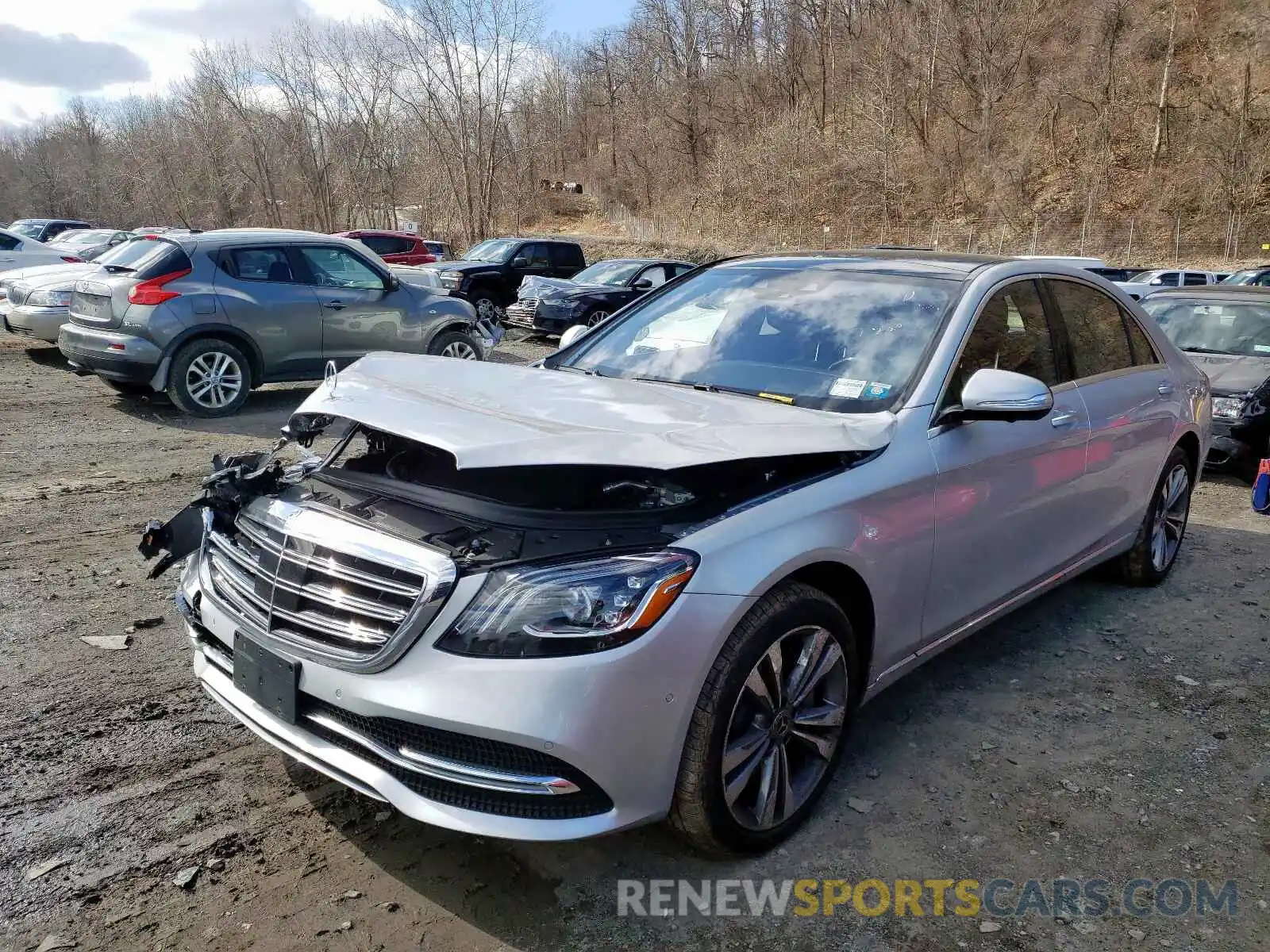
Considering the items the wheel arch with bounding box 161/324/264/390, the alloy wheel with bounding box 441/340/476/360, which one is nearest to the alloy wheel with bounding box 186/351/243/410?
the wheel arch with bounding box 161/324/264/390

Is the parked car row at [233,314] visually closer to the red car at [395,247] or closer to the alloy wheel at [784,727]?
the alloy wheel at [784,727]

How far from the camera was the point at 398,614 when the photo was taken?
2309 mm

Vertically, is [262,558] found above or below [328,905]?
above

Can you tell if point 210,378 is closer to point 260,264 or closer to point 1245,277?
point 260,264

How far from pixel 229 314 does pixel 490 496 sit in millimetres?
7113

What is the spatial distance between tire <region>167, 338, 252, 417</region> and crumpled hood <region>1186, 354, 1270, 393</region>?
8521 millimetres

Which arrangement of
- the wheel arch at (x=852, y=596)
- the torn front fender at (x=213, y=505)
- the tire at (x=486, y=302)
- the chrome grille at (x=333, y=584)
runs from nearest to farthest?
the chrome grille at (x=333, y=584)
the wheel arch at (x=852, y=596)
the torn front fender at (x=213, y=505)
the tire at (x=486, y=302)

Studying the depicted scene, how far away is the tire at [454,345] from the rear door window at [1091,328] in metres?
6.90

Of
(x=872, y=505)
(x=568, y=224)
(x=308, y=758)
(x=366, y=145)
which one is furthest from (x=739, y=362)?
(x=568, y=224)

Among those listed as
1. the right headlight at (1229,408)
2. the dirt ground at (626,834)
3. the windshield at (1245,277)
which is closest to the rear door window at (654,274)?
the right headlight at (1229,408)

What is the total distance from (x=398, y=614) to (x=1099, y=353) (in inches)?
139

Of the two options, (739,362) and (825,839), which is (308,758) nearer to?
(825,839)

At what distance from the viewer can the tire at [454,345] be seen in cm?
1025

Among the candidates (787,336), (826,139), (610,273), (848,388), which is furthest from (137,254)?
(826,139)
